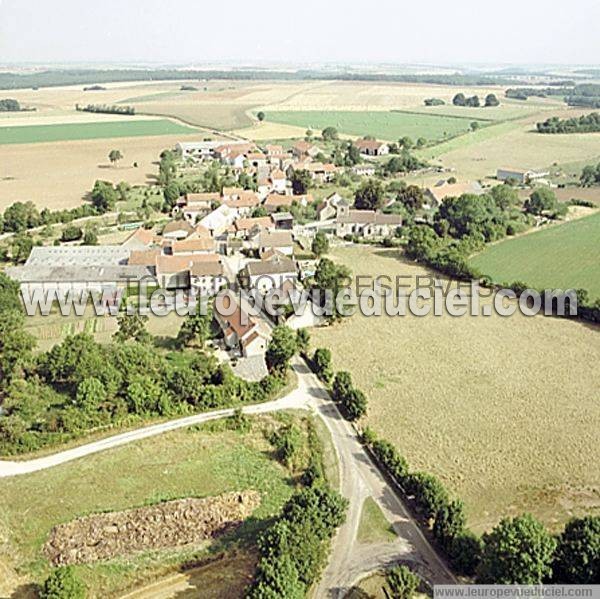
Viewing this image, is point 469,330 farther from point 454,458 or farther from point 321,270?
point 454,458

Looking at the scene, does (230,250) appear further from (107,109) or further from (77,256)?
(107,109)

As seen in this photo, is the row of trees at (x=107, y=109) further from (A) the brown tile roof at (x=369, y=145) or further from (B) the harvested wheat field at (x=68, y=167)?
(A) the brown tile roof at (x=369, y=145)

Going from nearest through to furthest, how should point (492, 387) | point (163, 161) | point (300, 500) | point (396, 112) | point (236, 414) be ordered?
point (300, 500), point (236, 414), point (492, 387), point (163, 161), point (396, 112)

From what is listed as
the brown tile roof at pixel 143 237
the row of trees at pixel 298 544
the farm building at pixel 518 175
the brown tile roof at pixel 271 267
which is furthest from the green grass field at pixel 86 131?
the row of trees at pixel 298 544

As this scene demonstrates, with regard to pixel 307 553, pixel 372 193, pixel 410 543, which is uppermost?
pixel 372 193

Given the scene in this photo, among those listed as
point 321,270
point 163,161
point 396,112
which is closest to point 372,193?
point 321,270

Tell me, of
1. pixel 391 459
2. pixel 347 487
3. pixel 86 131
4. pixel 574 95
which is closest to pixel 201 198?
pixel 391 459
